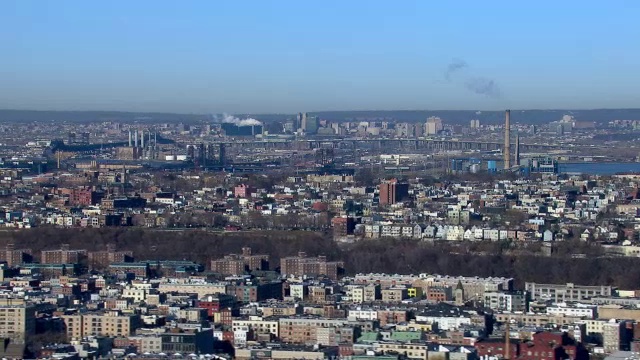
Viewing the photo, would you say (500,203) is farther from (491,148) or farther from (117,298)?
(491,148)

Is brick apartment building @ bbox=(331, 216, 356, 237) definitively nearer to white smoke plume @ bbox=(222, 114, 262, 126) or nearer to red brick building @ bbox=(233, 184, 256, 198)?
red brick building @ bbox=(233, 184, 256, 198)

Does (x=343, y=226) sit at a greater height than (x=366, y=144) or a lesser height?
greater

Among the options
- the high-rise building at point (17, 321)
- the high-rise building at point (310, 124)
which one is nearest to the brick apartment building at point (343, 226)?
the high-rise building at point (17, 321)

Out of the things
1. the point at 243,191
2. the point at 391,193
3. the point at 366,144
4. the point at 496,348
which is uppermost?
the point at 496,348

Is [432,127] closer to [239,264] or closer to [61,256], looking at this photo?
[61,256]

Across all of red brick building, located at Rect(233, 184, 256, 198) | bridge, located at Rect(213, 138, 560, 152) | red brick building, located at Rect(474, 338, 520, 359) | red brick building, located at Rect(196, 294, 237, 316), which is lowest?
bridge, located at Rect(213, 138, 560, 152)

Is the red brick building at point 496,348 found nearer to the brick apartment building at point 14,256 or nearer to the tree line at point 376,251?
the tree line at point 376,251

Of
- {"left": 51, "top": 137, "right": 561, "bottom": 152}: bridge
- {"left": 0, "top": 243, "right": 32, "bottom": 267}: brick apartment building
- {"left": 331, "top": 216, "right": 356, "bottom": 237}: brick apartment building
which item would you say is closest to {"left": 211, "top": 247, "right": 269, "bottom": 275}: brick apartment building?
{"left": 0, "top": 243, "right": 32, "bottom": 267}: brick apartment building

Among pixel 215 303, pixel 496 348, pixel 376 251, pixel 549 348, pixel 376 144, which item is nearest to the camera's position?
pixel 549 348

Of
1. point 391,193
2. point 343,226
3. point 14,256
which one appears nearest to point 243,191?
point 391,193

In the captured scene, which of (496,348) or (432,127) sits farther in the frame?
(432,127)

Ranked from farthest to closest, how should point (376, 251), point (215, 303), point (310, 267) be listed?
1. point (376, 251)
2. point (310, 267)
3. point (215, 303)
